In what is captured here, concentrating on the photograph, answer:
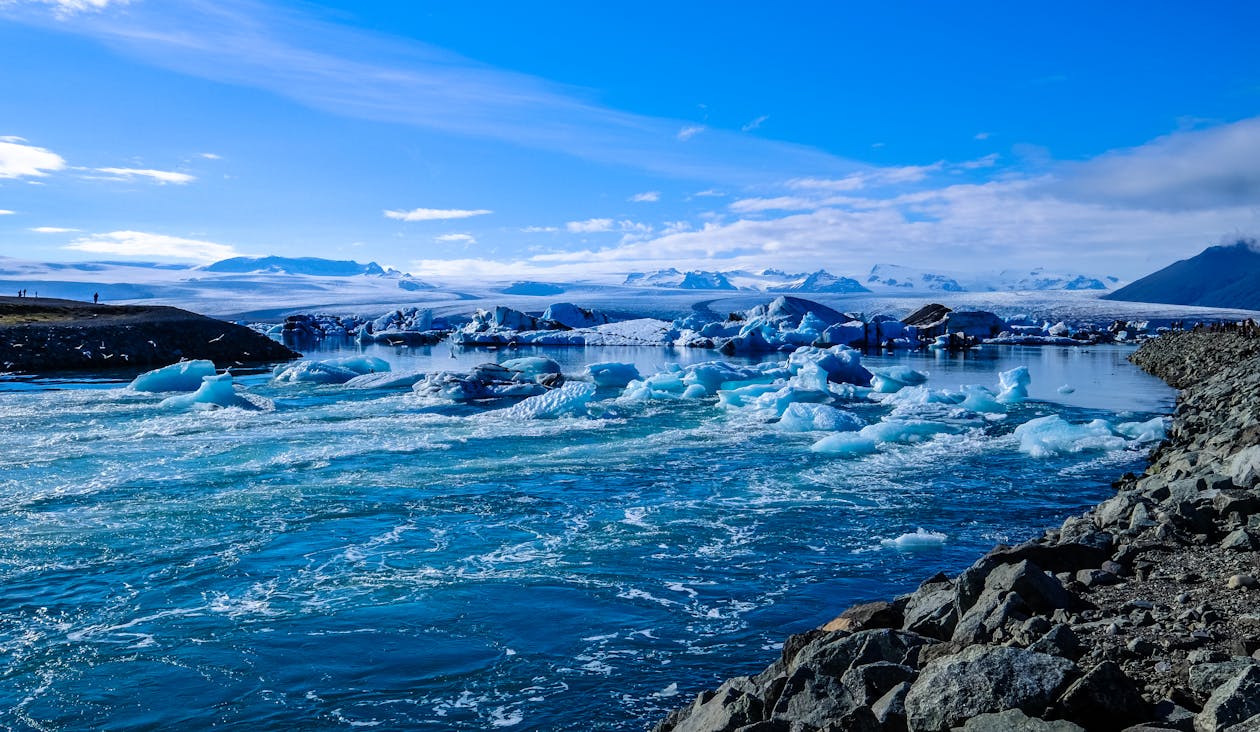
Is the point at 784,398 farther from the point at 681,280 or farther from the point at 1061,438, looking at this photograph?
the point at 681,280

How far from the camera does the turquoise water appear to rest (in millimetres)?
4566

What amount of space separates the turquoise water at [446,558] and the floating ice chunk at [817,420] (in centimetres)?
48

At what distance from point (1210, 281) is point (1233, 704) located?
7100 inches

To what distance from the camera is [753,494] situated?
9.00 m

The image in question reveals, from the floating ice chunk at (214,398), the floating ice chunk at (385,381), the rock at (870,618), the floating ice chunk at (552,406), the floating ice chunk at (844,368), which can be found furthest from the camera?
the floating ice chunk at (844,368)

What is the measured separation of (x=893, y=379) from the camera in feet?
64.6

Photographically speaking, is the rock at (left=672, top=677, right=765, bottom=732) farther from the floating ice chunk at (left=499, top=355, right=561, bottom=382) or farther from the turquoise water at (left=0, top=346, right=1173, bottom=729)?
the floating ice chunk at (left=499, top=355, right=561, bottom=382)

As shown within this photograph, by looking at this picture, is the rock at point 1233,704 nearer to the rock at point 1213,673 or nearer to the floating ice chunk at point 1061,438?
the rock at point 1213,673

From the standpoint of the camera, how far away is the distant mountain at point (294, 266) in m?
178

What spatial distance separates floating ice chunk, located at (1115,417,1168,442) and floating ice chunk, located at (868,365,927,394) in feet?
20.5

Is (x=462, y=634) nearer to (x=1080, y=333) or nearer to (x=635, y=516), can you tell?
(x=635, y=516)

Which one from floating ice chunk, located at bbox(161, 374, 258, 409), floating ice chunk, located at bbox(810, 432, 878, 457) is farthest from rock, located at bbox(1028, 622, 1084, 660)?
floating ice chunk, located at bbox(161, 374, 258, 409)

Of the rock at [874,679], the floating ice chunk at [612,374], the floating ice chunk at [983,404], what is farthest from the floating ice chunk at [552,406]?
the rock at [874,679]

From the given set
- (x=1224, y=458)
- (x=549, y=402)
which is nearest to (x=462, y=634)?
(x=1224, y=458)
